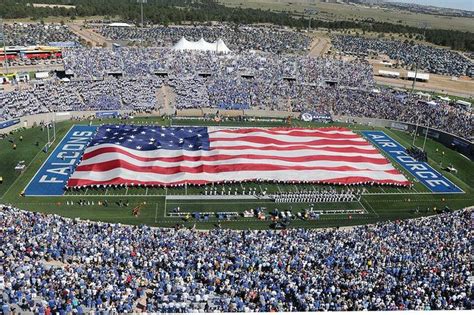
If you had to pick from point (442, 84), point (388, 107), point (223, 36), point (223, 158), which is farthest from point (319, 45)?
point (223, 158)

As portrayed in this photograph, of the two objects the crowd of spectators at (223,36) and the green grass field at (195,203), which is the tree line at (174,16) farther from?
the green grass field at (195,203)

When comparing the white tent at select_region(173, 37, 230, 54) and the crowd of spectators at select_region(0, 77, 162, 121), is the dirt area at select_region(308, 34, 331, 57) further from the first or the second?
the crowd of spectators at select_region(0, 77, 162, 121)

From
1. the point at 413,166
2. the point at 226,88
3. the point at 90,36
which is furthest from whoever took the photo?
the point at 90,36

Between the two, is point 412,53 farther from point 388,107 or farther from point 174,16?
point 174,16

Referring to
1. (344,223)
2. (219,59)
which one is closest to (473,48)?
(219,59)

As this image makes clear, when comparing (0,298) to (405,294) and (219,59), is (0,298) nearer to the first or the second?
(405,294)
